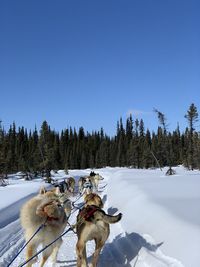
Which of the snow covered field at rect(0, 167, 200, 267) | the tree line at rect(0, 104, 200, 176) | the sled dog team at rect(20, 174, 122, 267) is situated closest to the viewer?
the snow covered field at rect(0, 167, 200, 267)

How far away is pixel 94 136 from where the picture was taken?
340 ft

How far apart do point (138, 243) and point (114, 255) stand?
1.65ft

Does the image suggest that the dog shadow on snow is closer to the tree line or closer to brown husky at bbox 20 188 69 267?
brown husky at bbox 20 188 69 267

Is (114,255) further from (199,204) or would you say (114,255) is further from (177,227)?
(199,204)

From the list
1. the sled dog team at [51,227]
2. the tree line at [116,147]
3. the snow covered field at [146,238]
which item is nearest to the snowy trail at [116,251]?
the snow covered field at [146,238]

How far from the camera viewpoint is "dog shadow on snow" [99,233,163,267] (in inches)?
249

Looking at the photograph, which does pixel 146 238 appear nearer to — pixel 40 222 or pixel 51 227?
A: pixel 51 227

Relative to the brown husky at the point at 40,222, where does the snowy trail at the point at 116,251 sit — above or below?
below

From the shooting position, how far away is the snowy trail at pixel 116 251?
18.8 feet

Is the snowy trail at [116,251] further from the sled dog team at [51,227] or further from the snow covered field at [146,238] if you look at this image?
the sled dog team at [51,227]

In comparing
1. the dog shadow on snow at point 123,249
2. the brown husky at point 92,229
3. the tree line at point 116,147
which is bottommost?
the dog shadow on snow at point 123,249

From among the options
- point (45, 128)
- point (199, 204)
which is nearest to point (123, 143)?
point (45, 128)

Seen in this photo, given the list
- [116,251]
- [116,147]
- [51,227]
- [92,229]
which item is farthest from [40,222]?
[116,147]

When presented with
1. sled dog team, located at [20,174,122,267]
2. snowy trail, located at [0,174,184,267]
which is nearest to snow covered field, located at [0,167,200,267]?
snowy trail, located at [0,174,184,267]
